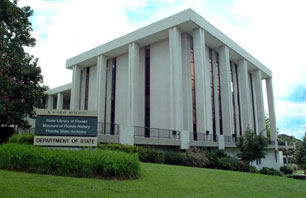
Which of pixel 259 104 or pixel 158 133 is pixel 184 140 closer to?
pixel 158 133

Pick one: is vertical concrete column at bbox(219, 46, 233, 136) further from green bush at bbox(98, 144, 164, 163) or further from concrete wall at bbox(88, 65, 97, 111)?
concrete wall at bbox(88, 65, 97, 111)

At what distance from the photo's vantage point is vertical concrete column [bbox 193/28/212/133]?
83.0 feet

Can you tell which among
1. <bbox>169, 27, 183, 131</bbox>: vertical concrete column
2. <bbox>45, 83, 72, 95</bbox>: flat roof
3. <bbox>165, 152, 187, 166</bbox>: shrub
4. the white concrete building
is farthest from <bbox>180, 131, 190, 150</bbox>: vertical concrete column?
<bbox>45, 83, 72, 95</bbox>: flat roof

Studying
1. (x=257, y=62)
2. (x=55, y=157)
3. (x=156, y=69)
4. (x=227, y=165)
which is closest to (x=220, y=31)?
(x=156, y=69)

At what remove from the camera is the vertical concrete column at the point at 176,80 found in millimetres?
24469

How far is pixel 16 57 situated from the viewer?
58.7 ft

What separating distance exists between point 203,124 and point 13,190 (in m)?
20.5

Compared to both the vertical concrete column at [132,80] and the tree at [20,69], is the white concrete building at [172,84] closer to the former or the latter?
the vertical concrete column at [132,80]

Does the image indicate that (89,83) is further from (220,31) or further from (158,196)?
(158,196)

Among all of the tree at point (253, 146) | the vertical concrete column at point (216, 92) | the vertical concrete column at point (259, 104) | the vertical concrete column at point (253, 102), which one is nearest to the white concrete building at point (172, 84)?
the vertical concrete column at point (216, 92)

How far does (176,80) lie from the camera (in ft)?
81.8

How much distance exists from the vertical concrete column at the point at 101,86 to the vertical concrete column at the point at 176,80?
10.7 metres

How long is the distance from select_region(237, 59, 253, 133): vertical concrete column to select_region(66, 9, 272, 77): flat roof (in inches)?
64.0

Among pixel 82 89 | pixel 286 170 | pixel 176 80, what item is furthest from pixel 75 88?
pixel 286 170
